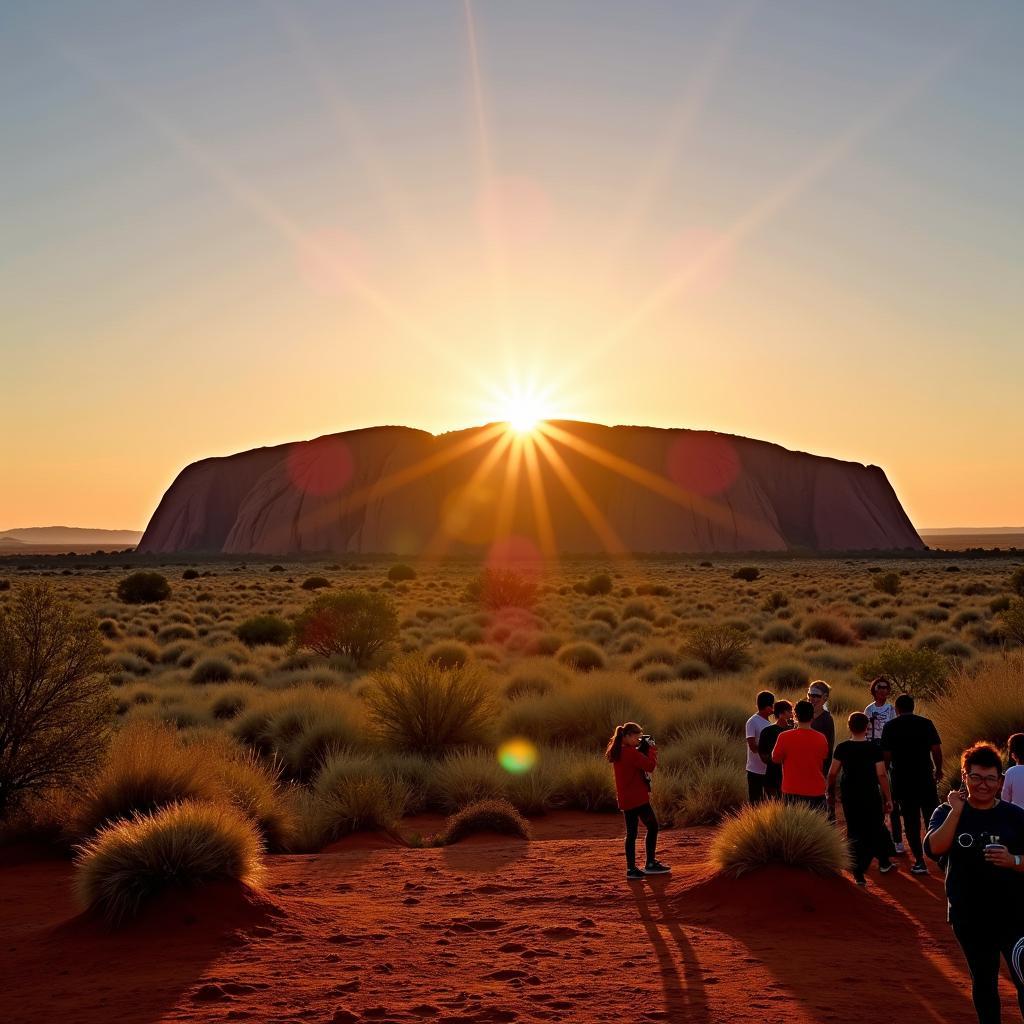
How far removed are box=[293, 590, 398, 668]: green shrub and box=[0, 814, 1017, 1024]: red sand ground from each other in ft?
51.5

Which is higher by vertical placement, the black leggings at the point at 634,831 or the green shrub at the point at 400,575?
the green shrub at the point at 400,575

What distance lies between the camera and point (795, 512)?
122 metres

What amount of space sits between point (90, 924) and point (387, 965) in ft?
7.96

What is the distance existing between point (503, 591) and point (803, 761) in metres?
33.1

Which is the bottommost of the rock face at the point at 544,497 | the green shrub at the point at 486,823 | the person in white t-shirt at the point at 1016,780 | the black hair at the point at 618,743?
the green shrub at the point at 486,823

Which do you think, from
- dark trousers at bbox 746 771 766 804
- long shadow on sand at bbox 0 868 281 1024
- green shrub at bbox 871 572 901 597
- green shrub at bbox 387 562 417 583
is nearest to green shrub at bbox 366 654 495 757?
dark trousers at bbox 746 771 766 804

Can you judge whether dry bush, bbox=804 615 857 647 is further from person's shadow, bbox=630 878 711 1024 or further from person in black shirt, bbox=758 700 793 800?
person's shadow, bbox=630 878 711 1024

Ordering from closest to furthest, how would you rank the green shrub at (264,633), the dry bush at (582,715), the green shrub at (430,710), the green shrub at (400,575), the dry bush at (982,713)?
the dry bush at (982,713)
the green shrub at (430,710)
the dry bush at (582,715)
the green shrub at (264,633)
the green shrub at (400,575)

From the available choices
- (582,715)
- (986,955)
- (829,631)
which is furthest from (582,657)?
(986,955)

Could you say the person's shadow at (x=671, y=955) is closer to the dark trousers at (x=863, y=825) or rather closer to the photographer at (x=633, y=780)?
the photographer at (x=633, y=780)

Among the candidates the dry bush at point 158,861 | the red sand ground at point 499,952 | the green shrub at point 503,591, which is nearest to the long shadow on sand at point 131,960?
the red sand ground at point 499,952

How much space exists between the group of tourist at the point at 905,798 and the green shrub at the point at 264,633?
70.1 feet

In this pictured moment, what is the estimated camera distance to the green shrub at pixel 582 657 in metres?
24.4

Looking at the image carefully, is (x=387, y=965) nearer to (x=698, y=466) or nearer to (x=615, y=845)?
(x=615, y=845)
